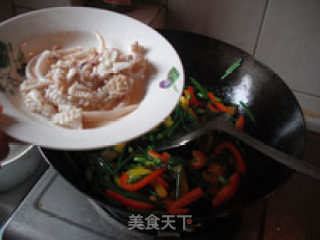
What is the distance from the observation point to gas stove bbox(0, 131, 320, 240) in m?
0.84

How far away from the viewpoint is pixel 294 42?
129 centimetres

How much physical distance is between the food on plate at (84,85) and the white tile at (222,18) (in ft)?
2.03

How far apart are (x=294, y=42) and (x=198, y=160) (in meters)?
0.74

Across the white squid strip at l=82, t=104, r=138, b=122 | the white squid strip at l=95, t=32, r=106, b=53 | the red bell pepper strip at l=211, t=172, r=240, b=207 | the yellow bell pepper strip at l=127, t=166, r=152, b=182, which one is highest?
the white squid strip at l=95, t=32, r=106, b=53

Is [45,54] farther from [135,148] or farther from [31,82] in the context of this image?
[135,148]

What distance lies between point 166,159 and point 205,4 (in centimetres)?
76

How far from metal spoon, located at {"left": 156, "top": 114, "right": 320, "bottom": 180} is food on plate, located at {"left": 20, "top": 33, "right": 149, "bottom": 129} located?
0.16 meters

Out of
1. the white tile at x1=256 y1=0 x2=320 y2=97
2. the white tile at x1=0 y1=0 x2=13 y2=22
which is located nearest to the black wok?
the white tile at x1=256 y1=0 x2=320 y2=97

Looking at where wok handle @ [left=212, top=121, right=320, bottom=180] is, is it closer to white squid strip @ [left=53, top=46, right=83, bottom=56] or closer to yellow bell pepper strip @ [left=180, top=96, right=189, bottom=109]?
yellow bell pepper strip @ [left=180, top=96, right=189, bottom=109]

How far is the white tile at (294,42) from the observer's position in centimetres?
121

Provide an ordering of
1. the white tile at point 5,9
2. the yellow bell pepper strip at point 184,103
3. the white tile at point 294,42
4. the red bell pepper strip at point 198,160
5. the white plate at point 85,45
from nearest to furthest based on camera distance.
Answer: the white plate at point 85,45 < the red bell pepper strip at point 198,160 < the yellow bell pepper strip at point 184,103 < the white tile at point 294,42 < the white tile at point 5,9

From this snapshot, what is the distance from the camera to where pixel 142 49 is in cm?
84

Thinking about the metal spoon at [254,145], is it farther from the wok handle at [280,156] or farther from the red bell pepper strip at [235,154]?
the red bell pepper strip at [235,154]

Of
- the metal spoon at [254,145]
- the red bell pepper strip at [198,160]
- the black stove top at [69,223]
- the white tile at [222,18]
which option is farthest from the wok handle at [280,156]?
the white tile at [222,18]
